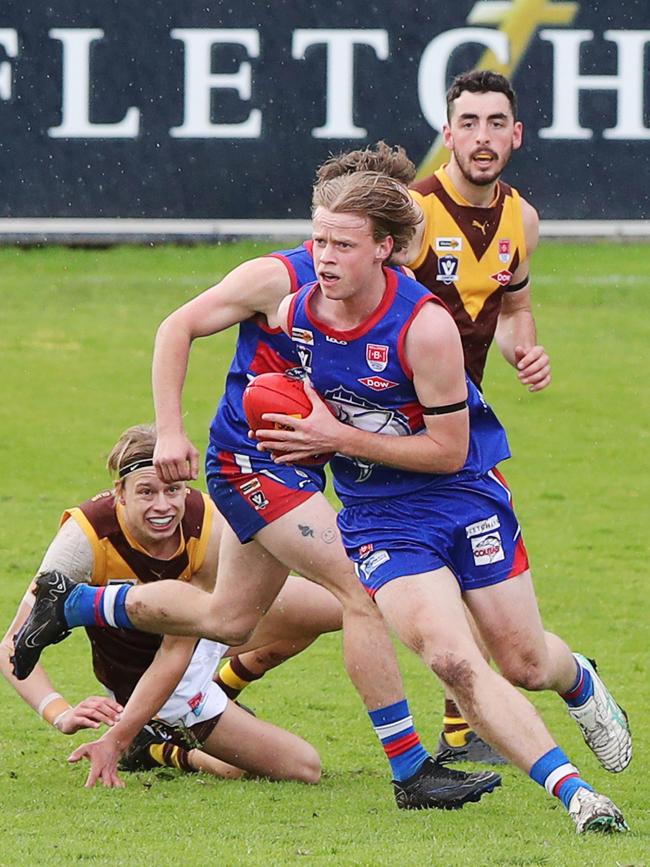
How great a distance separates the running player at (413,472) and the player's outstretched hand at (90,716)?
1.02 metres

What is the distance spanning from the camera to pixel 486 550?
5465 mm

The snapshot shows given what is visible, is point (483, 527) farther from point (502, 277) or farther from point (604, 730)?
point (502, 277)

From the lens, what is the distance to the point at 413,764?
5547 millimetres

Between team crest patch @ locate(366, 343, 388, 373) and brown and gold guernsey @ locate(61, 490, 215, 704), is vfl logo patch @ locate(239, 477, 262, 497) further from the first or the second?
team crest patch @ locate(366, 343, 388, 373)

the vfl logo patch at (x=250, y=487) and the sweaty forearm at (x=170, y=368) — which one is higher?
the sweaty forearm at (x=170, y=368)

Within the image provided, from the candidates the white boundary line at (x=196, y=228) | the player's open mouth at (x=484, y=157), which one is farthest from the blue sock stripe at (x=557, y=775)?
the white boundary line at (x=196, y=228)

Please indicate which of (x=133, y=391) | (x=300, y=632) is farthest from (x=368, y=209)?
(x=133, y=391)

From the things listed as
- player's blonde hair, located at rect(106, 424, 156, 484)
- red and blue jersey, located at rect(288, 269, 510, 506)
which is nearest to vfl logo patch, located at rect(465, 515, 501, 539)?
red and blue jersey, located at rect(288, 269, 510, 506)

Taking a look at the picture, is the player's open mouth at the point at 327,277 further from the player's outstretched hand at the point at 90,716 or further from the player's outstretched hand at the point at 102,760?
the player's outstretched hand at the point at 102,760

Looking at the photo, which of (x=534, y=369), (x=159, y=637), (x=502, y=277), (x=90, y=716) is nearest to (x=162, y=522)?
(x=159, y=637)

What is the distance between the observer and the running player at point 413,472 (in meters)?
5.12

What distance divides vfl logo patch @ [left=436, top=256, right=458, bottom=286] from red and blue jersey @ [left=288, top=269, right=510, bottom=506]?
1058mm

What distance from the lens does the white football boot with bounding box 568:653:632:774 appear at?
19.5 ft

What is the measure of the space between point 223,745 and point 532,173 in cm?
1129
